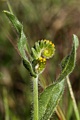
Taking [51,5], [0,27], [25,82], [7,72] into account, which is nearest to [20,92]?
[25,82]

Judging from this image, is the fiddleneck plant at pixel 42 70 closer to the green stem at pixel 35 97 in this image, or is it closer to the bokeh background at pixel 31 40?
the green stem at pixel 35 97

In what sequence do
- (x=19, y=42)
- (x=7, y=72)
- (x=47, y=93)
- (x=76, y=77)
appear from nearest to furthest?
(x=19, y=42), (x=47, y=93), (x=76, y=77), (x=7, y=72)

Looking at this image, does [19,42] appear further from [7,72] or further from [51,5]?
[51,5]

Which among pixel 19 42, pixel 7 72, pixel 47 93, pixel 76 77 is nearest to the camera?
pixel 19 42

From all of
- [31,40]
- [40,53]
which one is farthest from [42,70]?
[31,40]

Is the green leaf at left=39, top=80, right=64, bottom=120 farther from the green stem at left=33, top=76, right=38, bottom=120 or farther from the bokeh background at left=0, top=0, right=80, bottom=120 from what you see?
the bokeh background at left=0, top=0, right=80, bottom=120

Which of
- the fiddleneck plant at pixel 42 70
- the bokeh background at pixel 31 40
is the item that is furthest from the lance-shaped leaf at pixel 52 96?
the bokeh background at pixel 31 40

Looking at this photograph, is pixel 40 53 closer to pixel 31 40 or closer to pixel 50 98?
pixel 50 98
